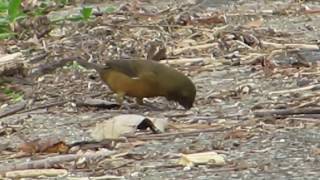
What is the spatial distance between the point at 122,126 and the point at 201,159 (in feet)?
2.48

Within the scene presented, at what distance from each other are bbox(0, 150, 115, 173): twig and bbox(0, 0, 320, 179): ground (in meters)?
0.04

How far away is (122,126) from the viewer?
5000 millimetres

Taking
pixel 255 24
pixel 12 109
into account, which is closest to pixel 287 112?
pixel 12 109

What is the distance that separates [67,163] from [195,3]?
240 inches

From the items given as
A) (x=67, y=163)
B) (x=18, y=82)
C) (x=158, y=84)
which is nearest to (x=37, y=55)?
(x=18, y=82)

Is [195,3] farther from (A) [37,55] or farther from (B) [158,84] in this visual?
(B) [158,84]

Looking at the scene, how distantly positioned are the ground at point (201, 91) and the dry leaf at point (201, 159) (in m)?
0.03

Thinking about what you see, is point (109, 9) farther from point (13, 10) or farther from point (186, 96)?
point (186, 96)

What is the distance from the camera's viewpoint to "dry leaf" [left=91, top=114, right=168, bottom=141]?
4.90m

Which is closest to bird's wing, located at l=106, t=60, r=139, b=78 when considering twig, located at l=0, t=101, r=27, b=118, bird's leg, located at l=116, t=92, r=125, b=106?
bird's leg, located at l=116, t=92, r=125, b=106

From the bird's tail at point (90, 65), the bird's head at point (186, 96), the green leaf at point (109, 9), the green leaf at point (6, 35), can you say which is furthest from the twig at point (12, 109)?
the green leaf at point (109, 9)

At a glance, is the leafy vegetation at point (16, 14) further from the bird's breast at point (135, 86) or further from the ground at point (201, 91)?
the bird's breast at point (135, 86)

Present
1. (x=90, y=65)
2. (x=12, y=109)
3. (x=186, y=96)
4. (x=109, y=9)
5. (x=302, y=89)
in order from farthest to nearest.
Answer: (x=109, y=9)
(x=90, y=65)
(x=12, y=109)
(x=302, y=89)
(x=186, y=96)

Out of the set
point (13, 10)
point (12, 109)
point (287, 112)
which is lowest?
point (12, 109)
